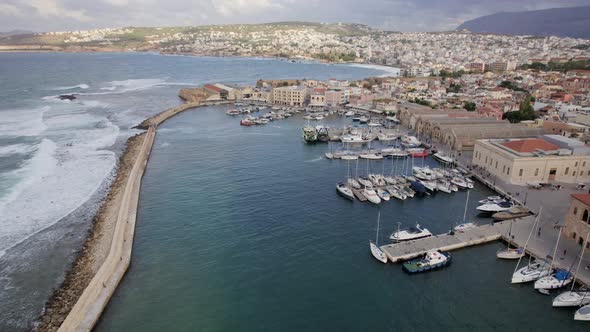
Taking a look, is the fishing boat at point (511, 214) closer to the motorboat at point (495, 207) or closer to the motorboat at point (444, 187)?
the motorboat at point (495, 207)

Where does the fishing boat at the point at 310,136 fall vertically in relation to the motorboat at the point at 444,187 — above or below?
above

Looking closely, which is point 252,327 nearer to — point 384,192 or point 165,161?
point 384,192

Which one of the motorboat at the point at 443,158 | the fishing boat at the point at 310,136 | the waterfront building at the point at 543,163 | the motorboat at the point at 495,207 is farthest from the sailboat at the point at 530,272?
the fishing boat at the point at 310,136

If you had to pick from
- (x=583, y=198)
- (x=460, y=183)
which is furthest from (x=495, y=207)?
(x=583, y=198)

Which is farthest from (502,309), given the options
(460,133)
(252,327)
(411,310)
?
(460,133)

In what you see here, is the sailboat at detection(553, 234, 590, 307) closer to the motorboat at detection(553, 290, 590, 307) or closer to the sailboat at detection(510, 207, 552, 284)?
the motorboat at detection(553, 290, 590, 307)

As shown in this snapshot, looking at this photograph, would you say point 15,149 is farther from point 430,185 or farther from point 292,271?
point 430,185

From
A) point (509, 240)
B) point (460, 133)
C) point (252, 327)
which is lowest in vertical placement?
point (252, 327)
